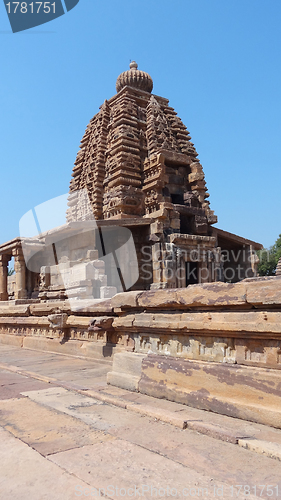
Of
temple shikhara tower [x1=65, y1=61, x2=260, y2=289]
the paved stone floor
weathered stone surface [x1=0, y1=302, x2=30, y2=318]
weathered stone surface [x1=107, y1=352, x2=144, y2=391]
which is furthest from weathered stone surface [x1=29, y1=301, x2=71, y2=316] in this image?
temple shikhara tower [x1=65, y1=61, x2=260, y2=289]

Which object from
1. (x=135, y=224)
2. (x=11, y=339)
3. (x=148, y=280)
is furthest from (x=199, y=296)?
(x=148, y=280)

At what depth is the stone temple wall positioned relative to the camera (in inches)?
106

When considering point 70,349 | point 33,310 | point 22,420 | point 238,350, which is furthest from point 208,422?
point 33,310

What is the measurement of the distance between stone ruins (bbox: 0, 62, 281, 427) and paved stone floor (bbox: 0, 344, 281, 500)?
0.35m

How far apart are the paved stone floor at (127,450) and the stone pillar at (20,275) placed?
11.5m

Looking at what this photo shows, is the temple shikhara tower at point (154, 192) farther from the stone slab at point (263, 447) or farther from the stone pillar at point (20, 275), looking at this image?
the stone slab at point (263, 447)

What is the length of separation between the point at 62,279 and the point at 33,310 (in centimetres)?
491

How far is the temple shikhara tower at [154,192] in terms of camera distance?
13305mm

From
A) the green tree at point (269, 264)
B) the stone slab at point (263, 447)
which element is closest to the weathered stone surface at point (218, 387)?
the stone slab at point (263, 447)

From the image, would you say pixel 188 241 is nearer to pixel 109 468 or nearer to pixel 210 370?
pixel 210 370

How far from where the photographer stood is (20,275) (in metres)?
14.5

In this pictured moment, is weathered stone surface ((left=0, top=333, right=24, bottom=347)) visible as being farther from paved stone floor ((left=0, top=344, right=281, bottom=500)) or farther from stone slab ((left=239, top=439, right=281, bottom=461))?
stone slab ((left=239, top=439, right=281, bottom=461))

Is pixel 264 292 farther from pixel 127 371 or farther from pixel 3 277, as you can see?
pixel 3 277

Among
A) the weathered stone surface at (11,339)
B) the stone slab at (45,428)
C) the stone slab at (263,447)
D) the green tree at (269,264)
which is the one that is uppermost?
the green tree at (269,264)
